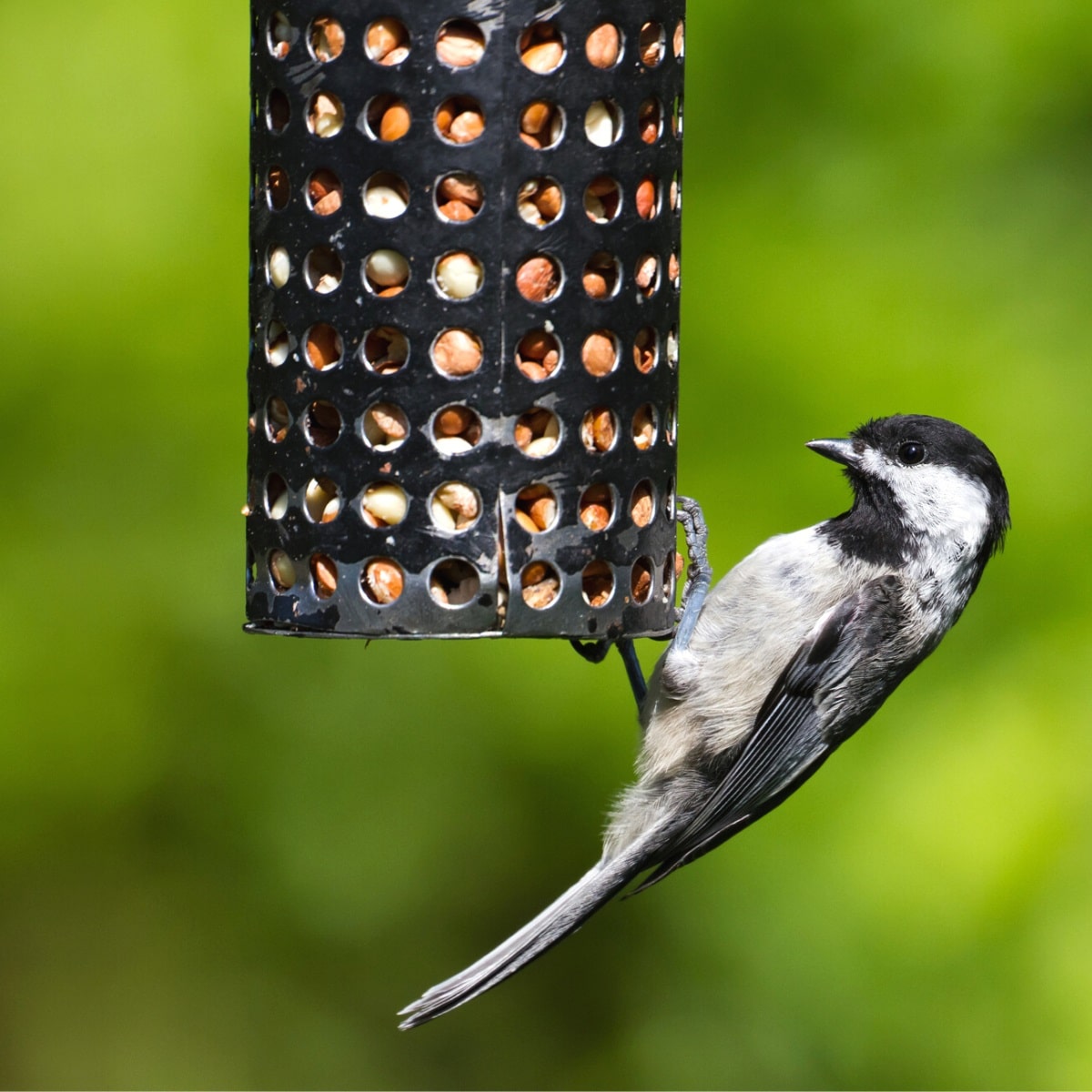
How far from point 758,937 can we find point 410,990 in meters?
1.24

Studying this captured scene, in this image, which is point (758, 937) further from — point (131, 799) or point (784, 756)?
point (131, 799)

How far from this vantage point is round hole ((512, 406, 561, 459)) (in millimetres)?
2699

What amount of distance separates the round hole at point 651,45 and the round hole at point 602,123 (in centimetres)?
12

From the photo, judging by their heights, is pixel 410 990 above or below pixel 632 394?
below

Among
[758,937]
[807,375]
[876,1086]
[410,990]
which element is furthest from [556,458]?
[410,990]

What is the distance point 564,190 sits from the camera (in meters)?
2.66

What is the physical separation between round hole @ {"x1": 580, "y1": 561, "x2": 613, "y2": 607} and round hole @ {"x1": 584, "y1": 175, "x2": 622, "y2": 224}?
589mm

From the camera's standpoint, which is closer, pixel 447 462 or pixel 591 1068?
pixel 447 462

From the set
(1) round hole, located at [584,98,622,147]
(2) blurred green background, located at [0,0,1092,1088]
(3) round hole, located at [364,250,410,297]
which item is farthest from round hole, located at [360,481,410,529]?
(2) blurred green background, located at [0,0,1092,1088]

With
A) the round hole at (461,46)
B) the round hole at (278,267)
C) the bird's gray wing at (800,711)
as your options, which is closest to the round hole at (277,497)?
the round hole at (278,267)

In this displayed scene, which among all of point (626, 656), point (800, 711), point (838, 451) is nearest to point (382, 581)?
point (626, 656)

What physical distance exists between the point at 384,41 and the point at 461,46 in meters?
0.13

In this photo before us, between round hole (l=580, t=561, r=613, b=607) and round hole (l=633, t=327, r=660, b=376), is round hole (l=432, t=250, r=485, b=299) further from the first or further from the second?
round hole (l=580, t=561, r=613, b=607)

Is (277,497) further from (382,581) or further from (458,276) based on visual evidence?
(458,276)
